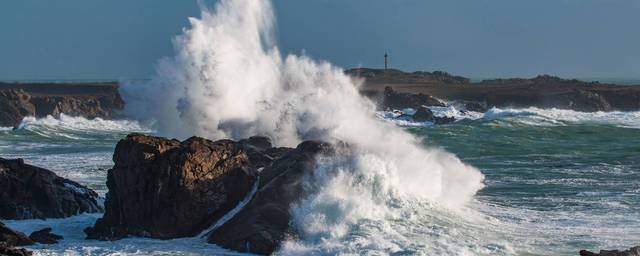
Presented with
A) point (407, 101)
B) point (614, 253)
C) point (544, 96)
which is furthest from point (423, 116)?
point (614, 253)

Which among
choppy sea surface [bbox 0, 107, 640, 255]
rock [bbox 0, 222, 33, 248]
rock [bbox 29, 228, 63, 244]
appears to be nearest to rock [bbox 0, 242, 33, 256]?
choppy sea surface [bbox 0, 107, 640, 255]

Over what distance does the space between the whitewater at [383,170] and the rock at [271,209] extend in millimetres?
237

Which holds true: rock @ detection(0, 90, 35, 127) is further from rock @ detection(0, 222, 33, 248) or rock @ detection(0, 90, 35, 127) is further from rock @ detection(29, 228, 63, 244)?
rock @ detection(0, 222, 33, 248)

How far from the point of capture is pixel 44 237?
15250mm

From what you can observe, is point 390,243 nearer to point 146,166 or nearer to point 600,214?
point 146,166

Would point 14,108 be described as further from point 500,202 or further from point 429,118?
point 500,202

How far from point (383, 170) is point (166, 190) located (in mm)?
4049

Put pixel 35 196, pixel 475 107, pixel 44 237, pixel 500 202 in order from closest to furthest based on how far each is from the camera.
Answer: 1. pixel 44 237
2. pixel 35 196
3. pixel 500 202
4. pixel 475 107

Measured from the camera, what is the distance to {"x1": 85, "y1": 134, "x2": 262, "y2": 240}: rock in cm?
1563

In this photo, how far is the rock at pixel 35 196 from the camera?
1692 cm

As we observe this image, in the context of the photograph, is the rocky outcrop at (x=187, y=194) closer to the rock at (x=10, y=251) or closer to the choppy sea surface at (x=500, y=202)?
the choppy sea surface at (x=500, y=202)

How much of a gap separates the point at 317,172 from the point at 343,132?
8352 millimetres

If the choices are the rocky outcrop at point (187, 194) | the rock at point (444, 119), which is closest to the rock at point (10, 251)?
the rocky outcrop at point (187, 194)

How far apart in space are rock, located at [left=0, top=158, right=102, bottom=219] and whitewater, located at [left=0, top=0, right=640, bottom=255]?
37 centimetres
